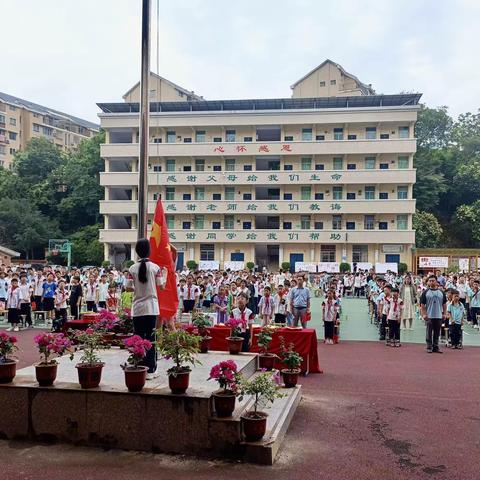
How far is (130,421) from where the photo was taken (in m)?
5.48

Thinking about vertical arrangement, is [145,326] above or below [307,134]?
below

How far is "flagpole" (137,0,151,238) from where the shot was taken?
7461 millimetres

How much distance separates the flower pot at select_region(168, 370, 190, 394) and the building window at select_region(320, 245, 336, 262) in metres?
38.4

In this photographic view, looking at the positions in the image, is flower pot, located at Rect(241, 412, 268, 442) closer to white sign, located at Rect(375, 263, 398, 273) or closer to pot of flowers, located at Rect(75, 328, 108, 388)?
pot of flowers, located at Rect(75, 328, 108, 388)

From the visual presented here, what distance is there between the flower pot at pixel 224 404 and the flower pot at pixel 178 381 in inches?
14.8

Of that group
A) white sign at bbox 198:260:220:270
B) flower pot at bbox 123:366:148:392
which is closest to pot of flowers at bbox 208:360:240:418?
flower pot at bbox 123:366:148:392

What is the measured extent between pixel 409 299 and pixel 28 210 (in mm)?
40966

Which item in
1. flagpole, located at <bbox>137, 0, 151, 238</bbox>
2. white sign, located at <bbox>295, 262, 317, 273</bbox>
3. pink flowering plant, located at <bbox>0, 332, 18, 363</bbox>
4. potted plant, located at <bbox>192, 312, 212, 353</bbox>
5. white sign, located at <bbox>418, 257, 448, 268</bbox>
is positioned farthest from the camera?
white sign, located at <bbox>295, 262, 317, 273</bbox>

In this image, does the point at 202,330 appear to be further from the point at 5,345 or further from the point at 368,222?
the point at 368,222

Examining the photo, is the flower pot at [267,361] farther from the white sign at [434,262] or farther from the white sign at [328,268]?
A: the white sign at [328,268]

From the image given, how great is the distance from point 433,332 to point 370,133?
110 ft

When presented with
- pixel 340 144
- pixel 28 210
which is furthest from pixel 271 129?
pixel 28 210

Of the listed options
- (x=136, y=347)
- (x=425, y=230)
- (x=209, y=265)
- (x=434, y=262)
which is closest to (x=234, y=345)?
(x=136, y=347)

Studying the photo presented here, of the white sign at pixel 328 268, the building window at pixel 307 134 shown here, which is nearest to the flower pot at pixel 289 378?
the white sign at pixel 328 268
